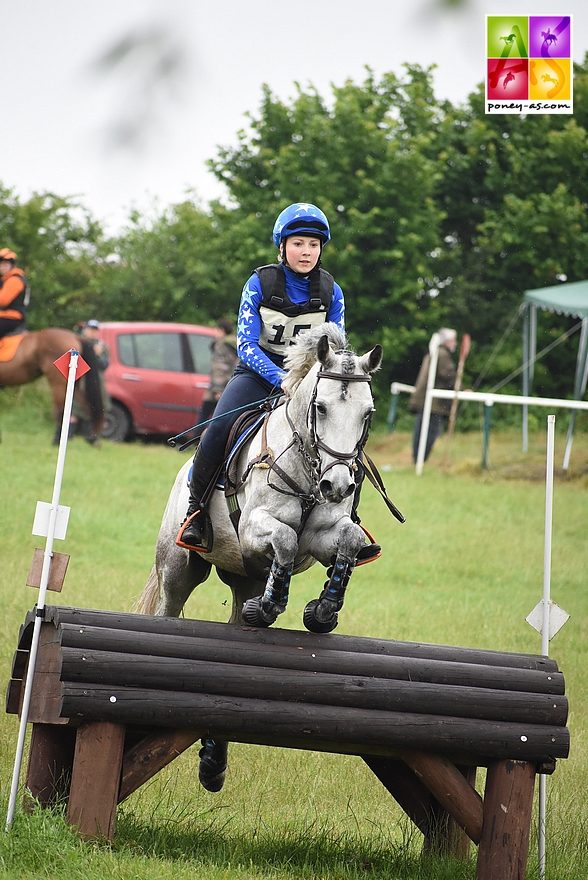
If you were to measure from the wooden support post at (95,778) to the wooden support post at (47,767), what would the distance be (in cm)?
23

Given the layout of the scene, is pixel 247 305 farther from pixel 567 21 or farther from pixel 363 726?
pixel 567 21

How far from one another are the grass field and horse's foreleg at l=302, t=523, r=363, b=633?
0.92 metres

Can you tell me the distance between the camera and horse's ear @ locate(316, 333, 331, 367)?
4.38 metres

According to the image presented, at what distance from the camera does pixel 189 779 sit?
571 centimetres

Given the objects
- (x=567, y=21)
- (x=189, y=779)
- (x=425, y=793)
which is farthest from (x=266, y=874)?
(x=567, y=21)

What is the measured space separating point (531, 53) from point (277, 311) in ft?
12.5

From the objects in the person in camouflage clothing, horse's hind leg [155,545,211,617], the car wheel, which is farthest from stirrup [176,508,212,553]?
the car wheel

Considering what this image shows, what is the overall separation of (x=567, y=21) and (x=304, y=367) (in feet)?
12.8

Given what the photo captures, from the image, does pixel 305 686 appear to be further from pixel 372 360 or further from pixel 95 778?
pixel 372 360

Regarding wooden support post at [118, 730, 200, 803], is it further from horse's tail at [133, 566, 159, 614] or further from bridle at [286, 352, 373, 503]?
horse's tail at [133, 566, 159, 614]

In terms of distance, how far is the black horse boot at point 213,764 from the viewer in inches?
206

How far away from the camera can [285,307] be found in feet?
16.4

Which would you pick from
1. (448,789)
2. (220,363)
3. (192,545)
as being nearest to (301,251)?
(192,545)

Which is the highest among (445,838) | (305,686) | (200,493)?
(200,493)
